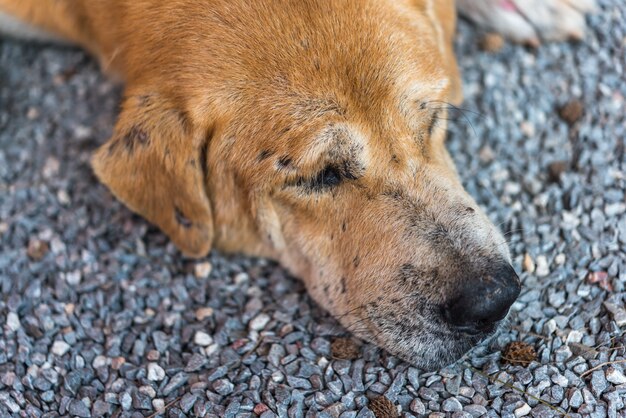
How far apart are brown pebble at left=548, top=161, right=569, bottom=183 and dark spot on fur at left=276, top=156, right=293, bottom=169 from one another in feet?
5.77

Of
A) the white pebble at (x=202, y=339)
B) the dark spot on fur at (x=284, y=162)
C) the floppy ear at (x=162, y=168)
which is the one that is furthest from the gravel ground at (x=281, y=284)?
the dark spot on fur at (x=284, y=162)

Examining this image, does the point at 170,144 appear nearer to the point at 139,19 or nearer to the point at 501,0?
the point at 139,19

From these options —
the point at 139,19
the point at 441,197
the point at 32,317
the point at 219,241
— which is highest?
the point at 139,19

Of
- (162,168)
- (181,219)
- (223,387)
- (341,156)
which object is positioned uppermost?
(341,156)

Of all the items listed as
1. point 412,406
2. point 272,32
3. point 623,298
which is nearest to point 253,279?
point 412,406

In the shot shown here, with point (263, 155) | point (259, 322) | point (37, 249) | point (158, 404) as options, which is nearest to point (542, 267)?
point (259, 322)

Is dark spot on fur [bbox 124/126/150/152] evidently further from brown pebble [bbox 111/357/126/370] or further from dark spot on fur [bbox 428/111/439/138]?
dark spot on fur [bbox 428/111/439/138]

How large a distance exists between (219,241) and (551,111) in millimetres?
2202

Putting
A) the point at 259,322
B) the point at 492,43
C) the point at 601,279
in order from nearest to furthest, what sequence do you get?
1. the point at 601,279
2. the point at 259,322
3. the point at 492,43

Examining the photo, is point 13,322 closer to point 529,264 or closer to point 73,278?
point 73,278

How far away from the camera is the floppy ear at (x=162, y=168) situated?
11.3 ft

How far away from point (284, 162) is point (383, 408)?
1.20 m

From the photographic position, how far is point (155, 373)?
360 cm

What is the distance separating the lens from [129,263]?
4.10 metres
